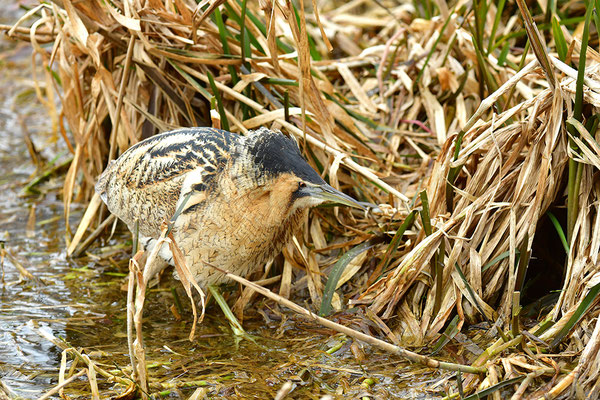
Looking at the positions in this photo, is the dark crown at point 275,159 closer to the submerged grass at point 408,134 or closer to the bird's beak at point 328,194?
the bird's beak at point 328,194

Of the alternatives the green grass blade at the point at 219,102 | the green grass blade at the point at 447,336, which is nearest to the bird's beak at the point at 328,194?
the green grass blade at the point at 447,336

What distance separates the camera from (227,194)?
9.50 feet

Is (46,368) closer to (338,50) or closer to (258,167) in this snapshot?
(258,167)

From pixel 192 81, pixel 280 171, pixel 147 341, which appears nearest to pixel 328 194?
pixel 280 171

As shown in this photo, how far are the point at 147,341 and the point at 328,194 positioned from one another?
3.31ft

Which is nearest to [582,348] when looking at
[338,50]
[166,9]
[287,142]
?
[287,142]

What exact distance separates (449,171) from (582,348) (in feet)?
2.86

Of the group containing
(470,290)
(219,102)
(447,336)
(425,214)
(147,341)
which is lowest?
(147,341)

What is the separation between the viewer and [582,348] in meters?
2.37

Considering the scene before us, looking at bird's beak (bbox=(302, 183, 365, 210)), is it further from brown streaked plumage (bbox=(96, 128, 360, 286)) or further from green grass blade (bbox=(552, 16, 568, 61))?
green grass blade (bbox=(552, 16, 568, 61))

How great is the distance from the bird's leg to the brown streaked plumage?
0.43 feet

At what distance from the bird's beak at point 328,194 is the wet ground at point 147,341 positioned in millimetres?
558

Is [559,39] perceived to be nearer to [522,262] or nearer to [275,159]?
[522,262]

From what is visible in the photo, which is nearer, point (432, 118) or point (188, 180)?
point (188, 180)
